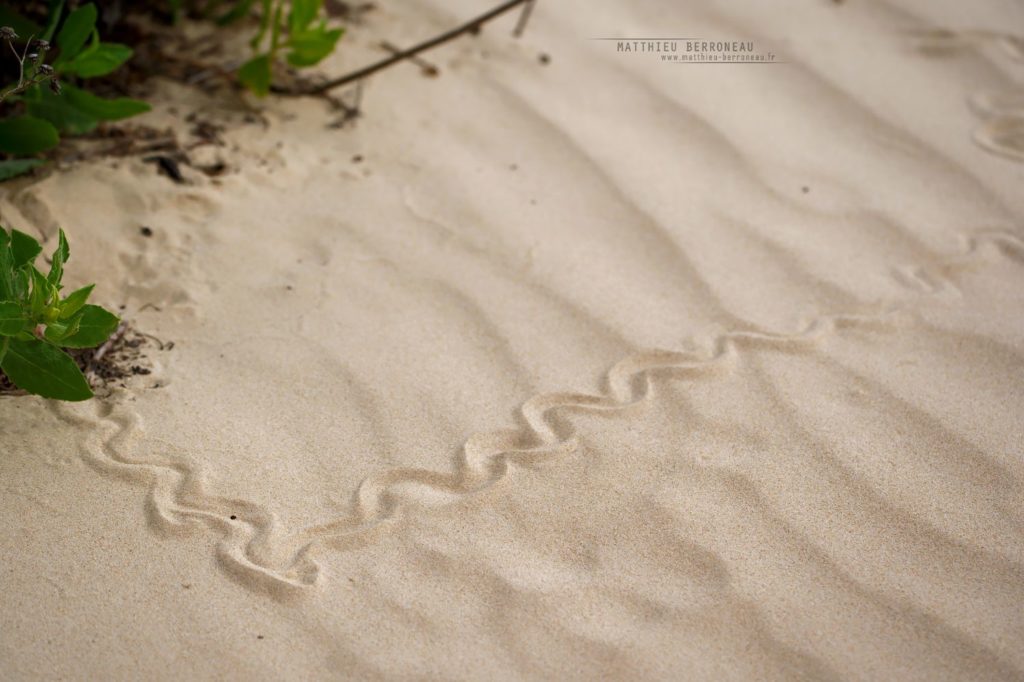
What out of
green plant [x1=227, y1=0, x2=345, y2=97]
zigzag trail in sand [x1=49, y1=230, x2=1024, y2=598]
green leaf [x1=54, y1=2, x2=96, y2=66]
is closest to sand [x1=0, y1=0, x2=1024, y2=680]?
zigzag trail in sand [x1=49, y1=230, x2=1024, y2=598]

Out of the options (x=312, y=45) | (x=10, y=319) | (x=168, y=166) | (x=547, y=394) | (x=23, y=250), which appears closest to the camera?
(x=10, y=319)

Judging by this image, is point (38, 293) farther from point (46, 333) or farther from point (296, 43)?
point (296, 43)

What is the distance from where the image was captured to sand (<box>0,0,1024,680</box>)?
64.7 inches

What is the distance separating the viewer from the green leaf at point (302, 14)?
8.79 ft

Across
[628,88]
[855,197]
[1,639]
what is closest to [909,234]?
[855,197]

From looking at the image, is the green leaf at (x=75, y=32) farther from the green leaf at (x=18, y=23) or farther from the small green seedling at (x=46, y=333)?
the small green seedling at (x=46, y=333)

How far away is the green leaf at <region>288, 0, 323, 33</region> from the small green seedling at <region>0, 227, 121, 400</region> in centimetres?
111

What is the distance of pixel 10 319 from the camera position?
70.1 inches

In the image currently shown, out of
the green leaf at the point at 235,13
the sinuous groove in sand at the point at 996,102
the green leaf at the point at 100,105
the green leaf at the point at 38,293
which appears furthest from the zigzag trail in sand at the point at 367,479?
the green leaf at the point at 235,13

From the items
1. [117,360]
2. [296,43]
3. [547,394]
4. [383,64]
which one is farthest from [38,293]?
[383,64]

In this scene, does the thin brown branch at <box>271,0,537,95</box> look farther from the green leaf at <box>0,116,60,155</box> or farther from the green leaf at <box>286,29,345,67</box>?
the green leaf at <box>0,116,60,155</box>

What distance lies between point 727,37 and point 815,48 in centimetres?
28

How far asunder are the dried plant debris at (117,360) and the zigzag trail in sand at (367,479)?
6cm

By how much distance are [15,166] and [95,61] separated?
296 mm
